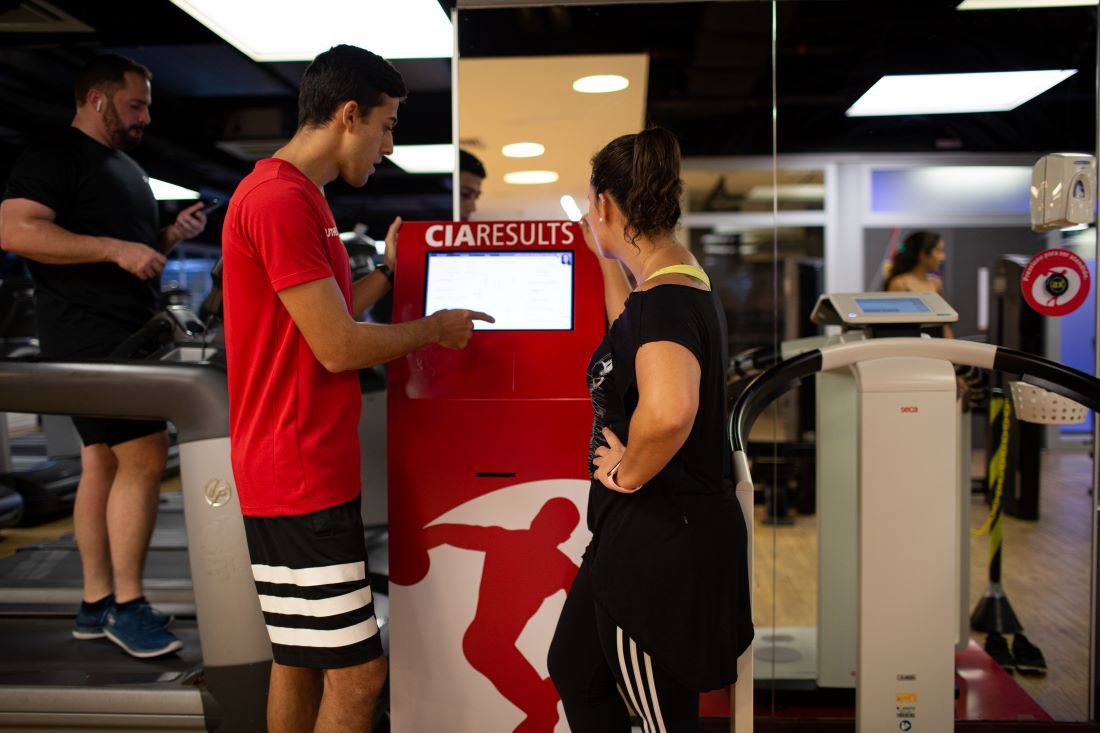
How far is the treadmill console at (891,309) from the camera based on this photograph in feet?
Answer: 7.07

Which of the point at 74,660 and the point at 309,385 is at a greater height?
the point at 309,385

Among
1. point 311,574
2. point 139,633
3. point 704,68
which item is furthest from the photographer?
point 704,68

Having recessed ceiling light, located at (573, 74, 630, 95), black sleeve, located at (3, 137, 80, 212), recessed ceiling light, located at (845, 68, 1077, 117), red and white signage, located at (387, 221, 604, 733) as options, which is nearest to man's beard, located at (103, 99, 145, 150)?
black sleeve, located at (3, 137, 80, 212)

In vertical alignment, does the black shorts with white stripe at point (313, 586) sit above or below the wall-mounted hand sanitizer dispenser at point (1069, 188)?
below

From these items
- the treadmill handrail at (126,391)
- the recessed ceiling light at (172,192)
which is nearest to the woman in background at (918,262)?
the treadmill handrail at (126,391)

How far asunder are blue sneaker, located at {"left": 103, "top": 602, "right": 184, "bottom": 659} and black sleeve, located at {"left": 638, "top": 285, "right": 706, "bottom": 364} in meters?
2.01

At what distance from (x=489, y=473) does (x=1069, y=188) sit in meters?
1.88

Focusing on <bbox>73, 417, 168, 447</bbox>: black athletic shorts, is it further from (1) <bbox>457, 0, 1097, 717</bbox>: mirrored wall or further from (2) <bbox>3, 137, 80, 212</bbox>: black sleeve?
(1) <bbox>457, 0, 1097, 717</bbox>: mirrored wall

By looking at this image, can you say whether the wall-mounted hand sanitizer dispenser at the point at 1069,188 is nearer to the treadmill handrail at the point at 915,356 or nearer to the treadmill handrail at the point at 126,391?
the treadmill handrail at the point at 915,356

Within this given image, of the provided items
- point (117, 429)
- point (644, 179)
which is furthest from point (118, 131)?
point (644, 179)

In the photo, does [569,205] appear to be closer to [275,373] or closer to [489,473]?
[489,473]

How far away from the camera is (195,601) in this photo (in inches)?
88.9

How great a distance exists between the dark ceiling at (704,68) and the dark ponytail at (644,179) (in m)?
1.36

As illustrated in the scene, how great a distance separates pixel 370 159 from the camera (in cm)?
174
